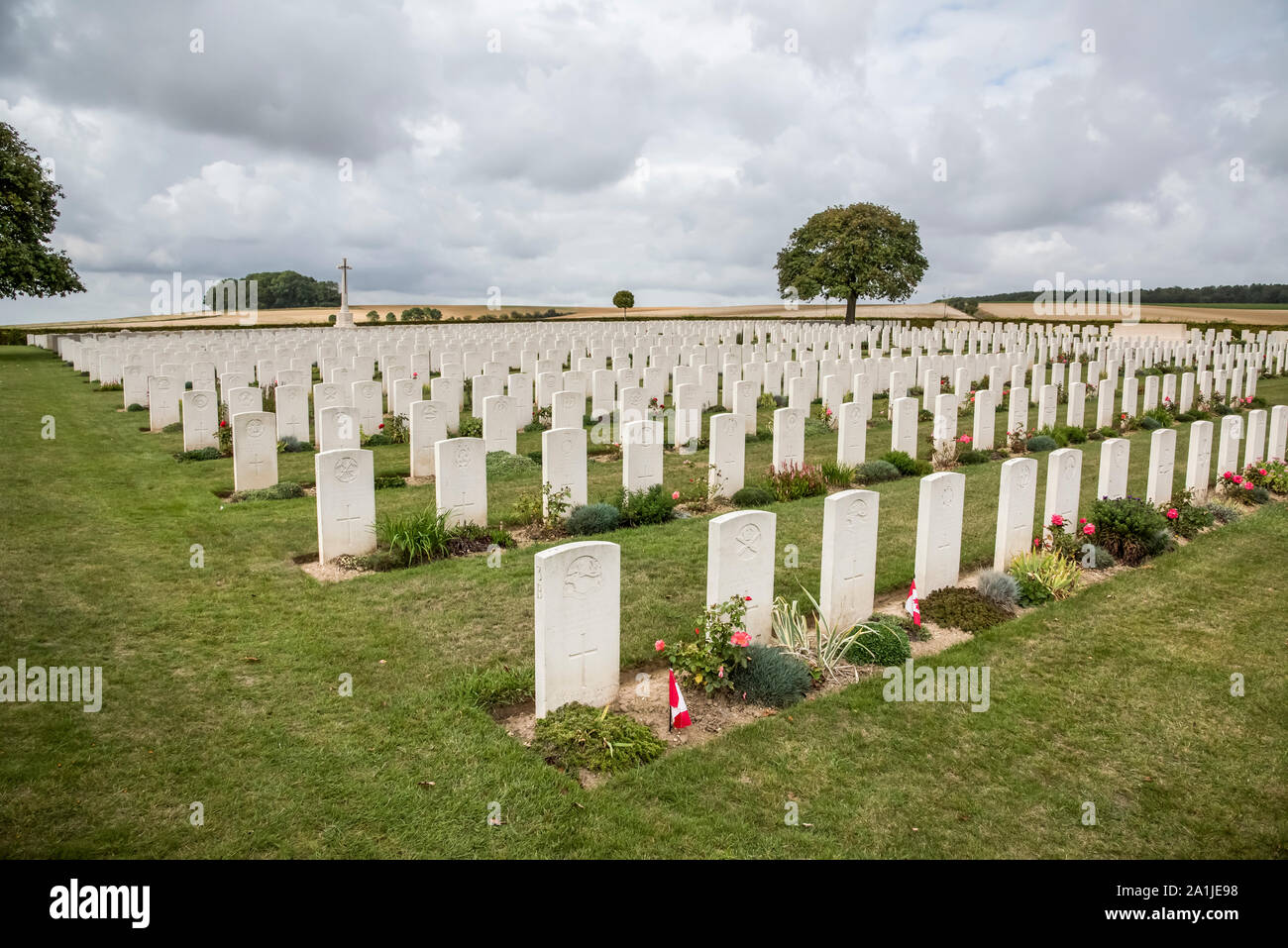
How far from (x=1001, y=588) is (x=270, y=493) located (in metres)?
8.85

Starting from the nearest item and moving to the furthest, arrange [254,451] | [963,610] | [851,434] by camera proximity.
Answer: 1. [963,610]
2. [254,451]
3. [851,434]

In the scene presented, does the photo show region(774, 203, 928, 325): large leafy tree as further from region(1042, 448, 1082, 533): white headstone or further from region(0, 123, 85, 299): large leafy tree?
region(1042, 448, 1082, 533): white headstone

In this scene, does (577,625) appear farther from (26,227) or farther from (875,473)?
(26,227)

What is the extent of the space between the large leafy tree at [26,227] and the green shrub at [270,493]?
30.0m

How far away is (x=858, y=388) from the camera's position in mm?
16047

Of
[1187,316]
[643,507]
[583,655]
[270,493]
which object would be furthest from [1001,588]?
[1187,316]

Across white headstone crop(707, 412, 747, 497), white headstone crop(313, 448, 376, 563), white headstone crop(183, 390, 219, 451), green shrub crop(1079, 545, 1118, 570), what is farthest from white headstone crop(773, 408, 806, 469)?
white headstone crop(183, 390, 219, 451)

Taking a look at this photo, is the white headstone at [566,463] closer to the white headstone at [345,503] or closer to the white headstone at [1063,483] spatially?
the white headstone at [345,503]

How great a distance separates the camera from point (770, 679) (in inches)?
217

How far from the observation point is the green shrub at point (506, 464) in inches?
470

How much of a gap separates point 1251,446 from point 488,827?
13.2 metres
